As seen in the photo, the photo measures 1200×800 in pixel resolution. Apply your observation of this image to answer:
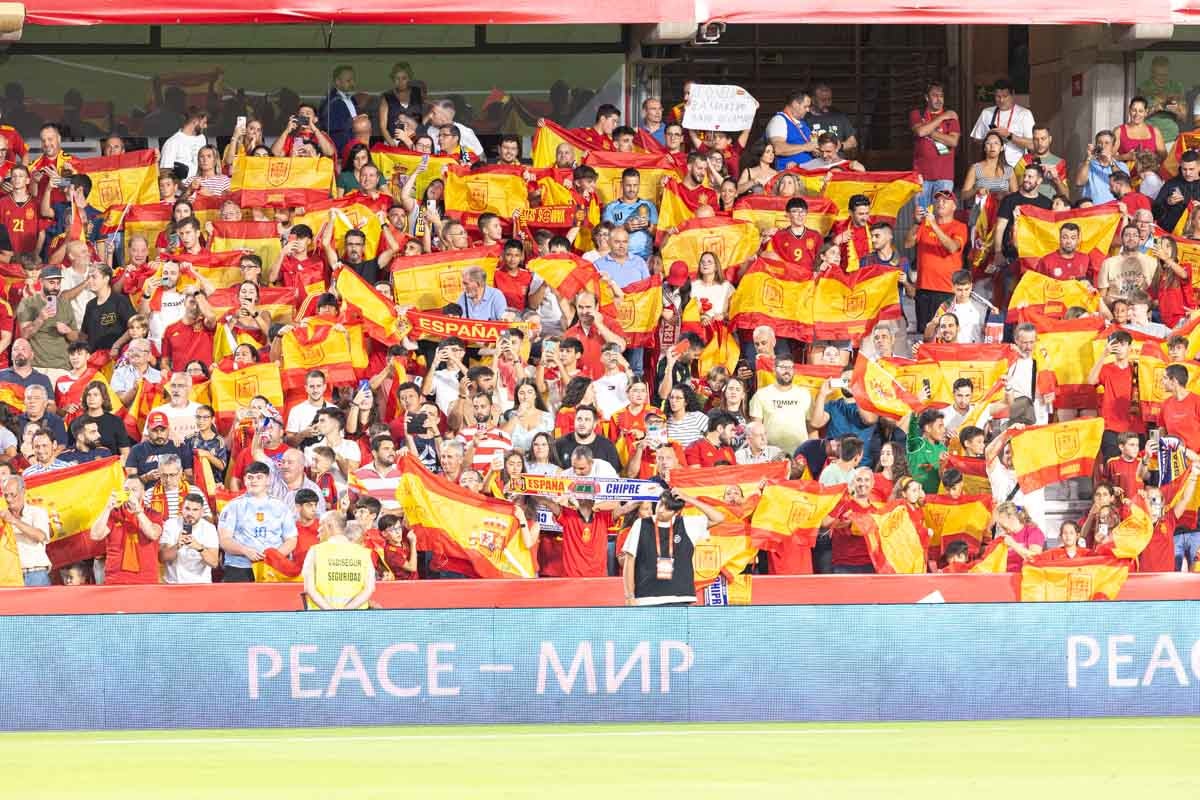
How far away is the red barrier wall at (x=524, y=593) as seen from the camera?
14828 millimetres

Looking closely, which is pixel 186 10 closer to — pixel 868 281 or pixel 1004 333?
pixel 868 281

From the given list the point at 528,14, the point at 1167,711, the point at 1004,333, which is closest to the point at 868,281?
the point at 1004,333

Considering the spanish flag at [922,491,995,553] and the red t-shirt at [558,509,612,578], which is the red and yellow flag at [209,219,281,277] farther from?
the spanish flag at [922,491,995,553]

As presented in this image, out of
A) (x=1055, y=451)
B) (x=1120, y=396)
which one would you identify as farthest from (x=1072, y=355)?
(x=1055, y=451)

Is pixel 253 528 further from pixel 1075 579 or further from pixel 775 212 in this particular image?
pixel 775 212

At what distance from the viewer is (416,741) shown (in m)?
13.3

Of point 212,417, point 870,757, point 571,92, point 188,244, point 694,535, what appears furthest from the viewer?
point 571,92

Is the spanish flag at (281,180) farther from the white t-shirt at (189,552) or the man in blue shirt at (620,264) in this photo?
the white t-shirt at (189,552)

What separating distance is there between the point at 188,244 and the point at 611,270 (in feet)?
12.7

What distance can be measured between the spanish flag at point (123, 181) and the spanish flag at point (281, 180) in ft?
3.06

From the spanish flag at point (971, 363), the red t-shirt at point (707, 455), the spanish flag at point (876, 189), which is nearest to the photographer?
the red t-shirt at point (707, 455)

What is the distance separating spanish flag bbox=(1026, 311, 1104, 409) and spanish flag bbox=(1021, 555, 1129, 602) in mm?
2983

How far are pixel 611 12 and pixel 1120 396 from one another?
610cm

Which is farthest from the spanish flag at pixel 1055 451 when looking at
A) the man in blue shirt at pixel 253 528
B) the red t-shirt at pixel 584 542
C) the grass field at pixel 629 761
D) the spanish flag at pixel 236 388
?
the spanish flag at pixel 236 388
